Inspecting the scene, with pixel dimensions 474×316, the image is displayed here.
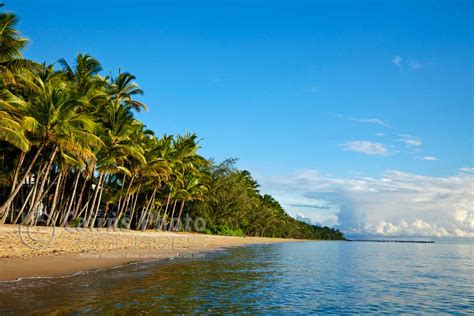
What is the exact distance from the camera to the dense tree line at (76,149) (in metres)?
21.5

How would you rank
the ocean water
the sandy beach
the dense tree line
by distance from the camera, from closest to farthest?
the ocean water, the sandy beach, the dense tree line

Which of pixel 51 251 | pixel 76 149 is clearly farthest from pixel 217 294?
pixel 76 149

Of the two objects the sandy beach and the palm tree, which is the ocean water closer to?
the sandy beach

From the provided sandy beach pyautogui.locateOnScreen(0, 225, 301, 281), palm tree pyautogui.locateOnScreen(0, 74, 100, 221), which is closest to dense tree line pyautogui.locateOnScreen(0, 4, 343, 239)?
palm tree pyautogui.locateOnScreen(0, 74, 100, 221)

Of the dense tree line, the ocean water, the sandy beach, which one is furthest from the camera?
the dense tree line

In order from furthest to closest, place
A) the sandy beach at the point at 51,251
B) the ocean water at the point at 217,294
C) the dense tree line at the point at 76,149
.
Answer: the dense tree line at the point at 76,149 → the sandy beach at the point at 51,251 → the ocean water at the point at 217,294

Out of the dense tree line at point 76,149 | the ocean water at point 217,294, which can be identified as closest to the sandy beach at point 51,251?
the ocean water at point 217,294

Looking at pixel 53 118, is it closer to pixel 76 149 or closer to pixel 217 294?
pixel 76 149

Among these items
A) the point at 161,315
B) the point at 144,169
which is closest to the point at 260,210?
the point at 144,169

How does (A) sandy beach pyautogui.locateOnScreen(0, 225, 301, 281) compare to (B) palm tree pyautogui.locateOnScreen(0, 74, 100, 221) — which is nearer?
(A) sandy beach pyautogui.locateOnScreen(0, 225, 301, 281)

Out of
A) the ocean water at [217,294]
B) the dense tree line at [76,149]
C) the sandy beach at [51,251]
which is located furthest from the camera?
the dense tree line at [76,149]

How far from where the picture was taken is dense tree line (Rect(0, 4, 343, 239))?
2150cm

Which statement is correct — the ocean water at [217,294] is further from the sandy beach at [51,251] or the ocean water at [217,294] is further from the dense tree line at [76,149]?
the dense tree line at [76,149]

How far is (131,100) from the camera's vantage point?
34781 millimetres
